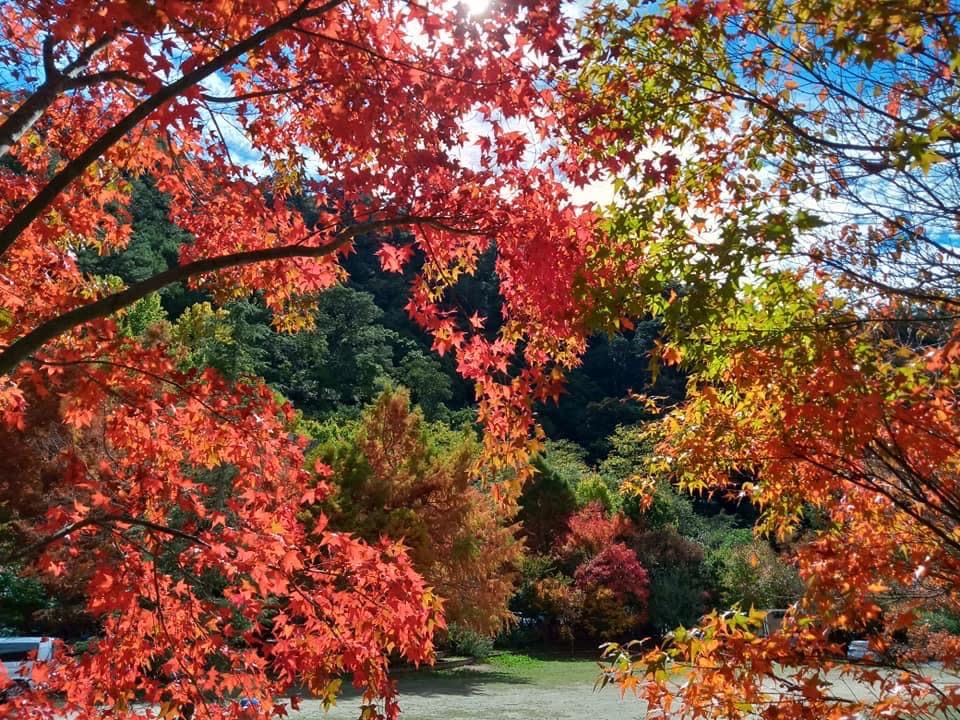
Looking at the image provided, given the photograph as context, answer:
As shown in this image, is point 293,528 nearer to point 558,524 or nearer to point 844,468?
point 844,468

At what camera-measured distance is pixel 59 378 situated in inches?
148

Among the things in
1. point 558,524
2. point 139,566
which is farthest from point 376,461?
point 139,566

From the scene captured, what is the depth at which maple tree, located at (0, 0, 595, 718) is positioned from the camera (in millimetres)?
3230

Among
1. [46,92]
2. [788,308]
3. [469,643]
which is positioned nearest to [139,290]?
[46,92]

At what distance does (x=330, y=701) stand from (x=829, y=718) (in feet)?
7.06

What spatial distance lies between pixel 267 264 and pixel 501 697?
11976mm

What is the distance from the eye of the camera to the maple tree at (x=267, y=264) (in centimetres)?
323

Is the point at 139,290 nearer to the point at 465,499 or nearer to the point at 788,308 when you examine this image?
the point at 788,308

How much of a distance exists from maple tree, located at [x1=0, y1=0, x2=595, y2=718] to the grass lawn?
8706mm

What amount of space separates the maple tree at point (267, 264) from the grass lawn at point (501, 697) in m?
8.71

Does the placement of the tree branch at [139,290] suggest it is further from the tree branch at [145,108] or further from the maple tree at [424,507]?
the maple tree at [424,507]

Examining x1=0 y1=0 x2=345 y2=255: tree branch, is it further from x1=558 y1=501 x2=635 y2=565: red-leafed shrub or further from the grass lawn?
x1=558 y1=501 x2=635 y2=565: red-leafed shrub

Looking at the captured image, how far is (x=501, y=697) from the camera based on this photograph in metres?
14.2

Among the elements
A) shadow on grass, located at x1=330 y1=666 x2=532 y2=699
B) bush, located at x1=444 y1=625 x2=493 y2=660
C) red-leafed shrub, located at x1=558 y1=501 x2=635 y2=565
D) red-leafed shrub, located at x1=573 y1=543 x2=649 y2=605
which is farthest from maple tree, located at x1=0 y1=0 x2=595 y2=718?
red-leafed shrub, located at x1=558 y1=501 x2=635 y2=565
